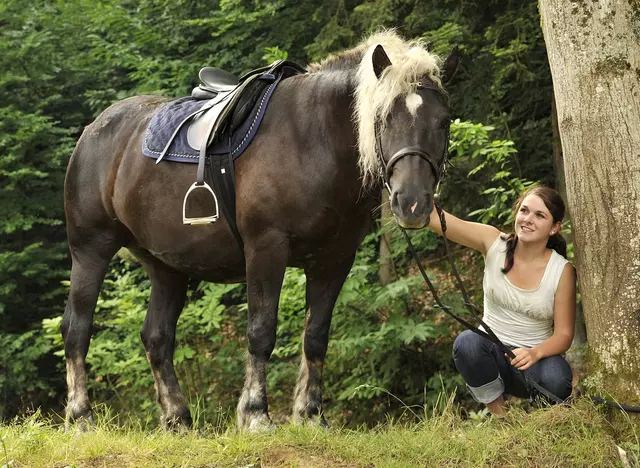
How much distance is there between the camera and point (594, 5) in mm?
3939

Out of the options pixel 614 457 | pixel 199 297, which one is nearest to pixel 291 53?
pixel 199 297

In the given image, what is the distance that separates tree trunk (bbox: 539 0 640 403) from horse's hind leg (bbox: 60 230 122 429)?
3.24m

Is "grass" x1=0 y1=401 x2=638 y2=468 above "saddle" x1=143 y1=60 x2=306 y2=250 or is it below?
below

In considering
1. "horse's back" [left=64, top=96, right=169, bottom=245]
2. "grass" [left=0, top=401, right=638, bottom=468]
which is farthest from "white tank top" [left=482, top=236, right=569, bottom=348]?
"horse's back" [left=64, top=96, right=169, bottom=245]

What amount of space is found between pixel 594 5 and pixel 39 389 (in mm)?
9888

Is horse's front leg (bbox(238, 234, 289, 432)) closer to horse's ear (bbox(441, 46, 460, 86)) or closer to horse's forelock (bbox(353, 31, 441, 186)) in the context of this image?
horse's forelock (bbox(353, 31, 441, 186))

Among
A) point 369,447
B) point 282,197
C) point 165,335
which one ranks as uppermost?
point 282,197

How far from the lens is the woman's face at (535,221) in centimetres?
424

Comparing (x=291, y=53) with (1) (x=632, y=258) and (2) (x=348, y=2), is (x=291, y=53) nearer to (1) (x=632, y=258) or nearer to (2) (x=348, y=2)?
(2) (x=348, y=2)

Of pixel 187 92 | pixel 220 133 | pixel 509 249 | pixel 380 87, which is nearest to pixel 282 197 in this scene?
pixel 220 133

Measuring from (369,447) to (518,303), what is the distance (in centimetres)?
111

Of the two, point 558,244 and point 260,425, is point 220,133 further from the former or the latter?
point 558,244

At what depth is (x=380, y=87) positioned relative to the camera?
4082 millimetres

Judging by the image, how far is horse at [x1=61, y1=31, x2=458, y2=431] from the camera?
4059 mm
